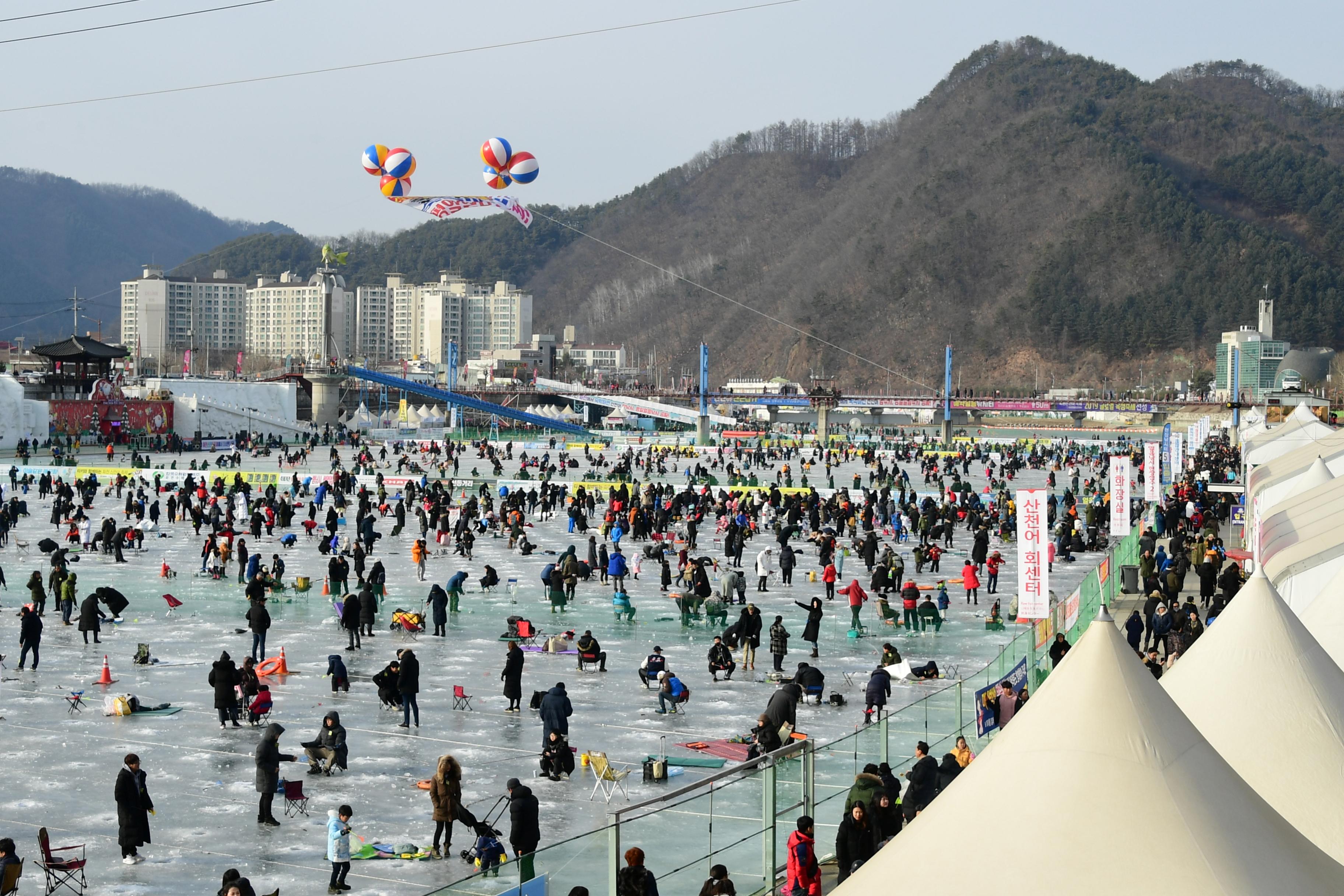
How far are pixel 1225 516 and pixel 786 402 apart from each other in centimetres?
6987

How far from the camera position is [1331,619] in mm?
9914

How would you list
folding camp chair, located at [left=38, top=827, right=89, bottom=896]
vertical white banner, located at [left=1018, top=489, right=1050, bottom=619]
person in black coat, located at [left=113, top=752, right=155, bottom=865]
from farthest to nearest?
vertical white banner, located at [left=1018, top=489, right=1050, bottom=619], person in black coat, located at [left=113, top=752, right=155, bottom=865], folding camp chair, located at [left=38, top=827, right=89, bottom=896]

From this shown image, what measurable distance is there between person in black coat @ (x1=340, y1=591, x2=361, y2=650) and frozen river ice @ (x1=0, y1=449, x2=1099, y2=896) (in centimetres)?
20

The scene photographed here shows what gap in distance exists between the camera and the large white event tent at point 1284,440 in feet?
93.0

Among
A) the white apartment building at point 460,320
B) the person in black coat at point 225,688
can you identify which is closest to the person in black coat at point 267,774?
the person in black coat at point 225,688

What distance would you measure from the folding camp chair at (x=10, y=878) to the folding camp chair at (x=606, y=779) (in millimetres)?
3828

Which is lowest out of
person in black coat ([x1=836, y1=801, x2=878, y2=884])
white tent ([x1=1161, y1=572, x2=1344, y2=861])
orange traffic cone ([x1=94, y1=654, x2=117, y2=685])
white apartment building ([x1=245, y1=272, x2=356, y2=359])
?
orange traffic cone ([x1=94, y1=654, x2=117, y2=685])

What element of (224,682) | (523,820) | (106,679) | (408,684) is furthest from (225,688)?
(523,820)

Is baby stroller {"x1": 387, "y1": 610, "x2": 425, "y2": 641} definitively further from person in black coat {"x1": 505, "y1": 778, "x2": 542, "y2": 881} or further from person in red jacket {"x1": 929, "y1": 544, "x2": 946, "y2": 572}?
person in red jacket {"x1": 929, "y1": 544, "x2": 946, "y2": 572}

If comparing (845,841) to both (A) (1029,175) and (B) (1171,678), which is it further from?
(A) (1029,175)

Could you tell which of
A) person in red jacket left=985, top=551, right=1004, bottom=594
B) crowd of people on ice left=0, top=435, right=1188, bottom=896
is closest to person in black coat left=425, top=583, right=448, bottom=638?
crowd of people on ice left=0, top=435, right=1188, bottom=896

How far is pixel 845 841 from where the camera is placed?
778 cm

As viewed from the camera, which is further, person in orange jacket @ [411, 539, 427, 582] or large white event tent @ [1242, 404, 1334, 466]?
large white event tent @ [1242, 404, 1334, 466]

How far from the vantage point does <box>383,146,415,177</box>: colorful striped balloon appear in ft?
105
